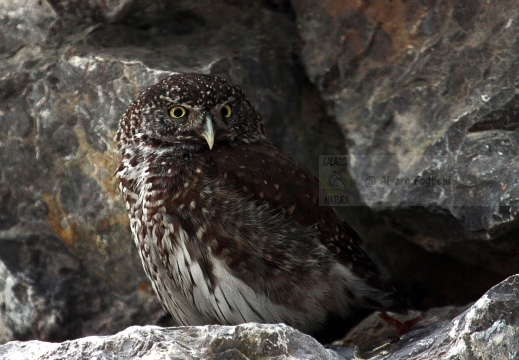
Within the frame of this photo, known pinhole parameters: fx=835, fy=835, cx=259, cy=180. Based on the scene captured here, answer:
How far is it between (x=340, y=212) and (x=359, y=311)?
0.70 meters

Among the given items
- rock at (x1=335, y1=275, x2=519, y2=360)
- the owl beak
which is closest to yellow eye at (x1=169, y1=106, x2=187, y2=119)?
the owl beak

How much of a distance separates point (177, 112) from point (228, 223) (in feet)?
1.78

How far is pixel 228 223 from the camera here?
11.0 feet

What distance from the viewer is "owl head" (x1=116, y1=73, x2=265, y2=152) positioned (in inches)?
138

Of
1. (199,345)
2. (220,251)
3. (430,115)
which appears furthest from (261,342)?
(430,115)

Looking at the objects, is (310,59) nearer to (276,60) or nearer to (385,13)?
(276,60)

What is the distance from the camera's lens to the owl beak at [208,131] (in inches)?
135

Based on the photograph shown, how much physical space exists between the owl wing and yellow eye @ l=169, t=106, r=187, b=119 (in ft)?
0.66

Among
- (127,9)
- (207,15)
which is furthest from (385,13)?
(127,9)

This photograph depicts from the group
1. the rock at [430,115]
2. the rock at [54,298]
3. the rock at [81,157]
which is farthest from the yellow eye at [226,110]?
the rock at [54,298]

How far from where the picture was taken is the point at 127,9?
162 inches
